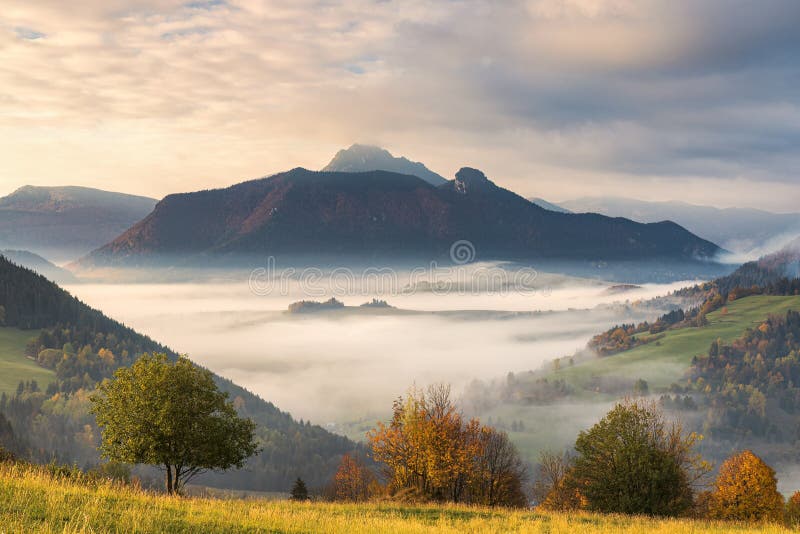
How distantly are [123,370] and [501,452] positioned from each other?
64863 mm

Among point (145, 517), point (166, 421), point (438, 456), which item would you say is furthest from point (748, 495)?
point (145, 517)

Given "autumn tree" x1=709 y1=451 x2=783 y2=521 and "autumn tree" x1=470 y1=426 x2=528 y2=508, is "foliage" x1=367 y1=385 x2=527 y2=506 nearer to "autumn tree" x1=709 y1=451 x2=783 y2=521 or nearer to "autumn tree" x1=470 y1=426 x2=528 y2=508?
"autumn tree" x1=470 y1=426 x2=528 y2=508

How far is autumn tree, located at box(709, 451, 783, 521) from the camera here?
362 ft

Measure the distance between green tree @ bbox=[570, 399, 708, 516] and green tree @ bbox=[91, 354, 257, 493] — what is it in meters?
39.1

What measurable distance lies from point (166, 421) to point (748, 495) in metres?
105

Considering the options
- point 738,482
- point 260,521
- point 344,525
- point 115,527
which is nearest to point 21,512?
point 115,527

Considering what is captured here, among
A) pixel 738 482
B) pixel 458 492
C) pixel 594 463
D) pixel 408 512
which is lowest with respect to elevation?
pixel 738 482

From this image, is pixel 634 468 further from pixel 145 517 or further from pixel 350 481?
pixel 350 481

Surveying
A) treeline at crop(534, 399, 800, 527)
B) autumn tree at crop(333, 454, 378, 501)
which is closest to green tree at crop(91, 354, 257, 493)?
treeline at crop(534, 399, 800, 527)

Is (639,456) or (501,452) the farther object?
(501,452)

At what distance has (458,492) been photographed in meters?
84.1

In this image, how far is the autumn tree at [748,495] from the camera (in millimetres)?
110438

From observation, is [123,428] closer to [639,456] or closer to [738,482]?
[639,456]

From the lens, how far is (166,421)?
2114 inches
